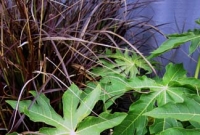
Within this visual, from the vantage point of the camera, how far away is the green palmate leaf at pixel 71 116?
88cm

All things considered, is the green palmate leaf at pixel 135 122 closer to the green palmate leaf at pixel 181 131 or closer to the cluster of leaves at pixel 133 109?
the cluster of leaves at pixel 133 109

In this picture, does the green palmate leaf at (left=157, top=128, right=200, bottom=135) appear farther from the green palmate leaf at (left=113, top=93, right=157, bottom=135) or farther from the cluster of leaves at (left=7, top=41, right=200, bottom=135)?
the green palmate leaf at (left=113, top=93, right=157, bottom=135)

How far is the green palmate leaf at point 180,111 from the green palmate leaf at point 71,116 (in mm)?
87

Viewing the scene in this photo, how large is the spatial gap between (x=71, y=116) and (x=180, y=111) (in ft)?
0.88

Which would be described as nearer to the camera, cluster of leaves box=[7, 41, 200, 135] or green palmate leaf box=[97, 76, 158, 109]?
cluster of leaves box=[7, 41, 200, 135]

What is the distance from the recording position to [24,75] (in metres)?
0.99

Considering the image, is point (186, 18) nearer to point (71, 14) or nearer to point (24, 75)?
point (71, 14)

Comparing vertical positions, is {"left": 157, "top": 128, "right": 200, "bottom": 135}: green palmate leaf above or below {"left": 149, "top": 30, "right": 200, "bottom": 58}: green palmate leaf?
below

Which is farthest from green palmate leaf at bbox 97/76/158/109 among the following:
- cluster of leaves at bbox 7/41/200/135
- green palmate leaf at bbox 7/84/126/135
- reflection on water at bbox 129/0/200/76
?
reflection on water at bbox 129/0/200/76

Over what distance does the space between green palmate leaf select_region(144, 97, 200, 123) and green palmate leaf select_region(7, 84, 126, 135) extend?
87mm

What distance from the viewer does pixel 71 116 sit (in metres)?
0.91

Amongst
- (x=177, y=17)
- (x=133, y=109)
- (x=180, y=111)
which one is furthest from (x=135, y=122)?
(x=177, y=17)

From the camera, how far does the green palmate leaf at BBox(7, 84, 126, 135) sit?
0.88 meters

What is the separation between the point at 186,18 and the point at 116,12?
1.06 feet
